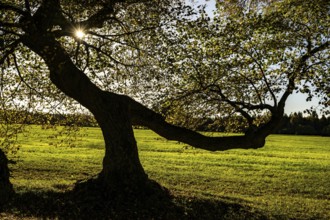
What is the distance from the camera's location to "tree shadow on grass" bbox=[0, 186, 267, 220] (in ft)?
44.7

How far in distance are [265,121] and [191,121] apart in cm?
329

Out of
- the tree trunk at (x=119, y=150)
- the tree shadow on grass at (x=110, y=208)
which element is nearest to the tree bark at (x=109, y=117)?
the tree trunk at (x=119, y=150)

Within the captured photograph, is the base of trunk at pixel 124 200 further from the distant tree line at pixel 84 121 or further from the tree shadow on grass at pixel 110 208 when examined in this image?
the distant tree line at pixel 84 121

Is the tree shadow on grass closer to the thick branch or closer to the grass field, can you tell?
the grass field

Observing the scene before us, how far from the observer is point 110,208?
14375 mm

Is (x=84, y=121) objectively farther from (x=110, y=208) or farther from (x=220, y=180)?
(x=220, y=180)

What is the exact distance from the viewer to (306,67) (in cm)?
1459

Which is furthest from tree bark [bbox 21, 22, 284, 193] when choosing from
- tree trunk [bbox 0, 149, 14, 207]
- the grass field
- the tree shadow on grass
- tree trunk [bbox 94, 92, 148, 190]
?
tree trunk [bbox 0, 149, 14, 207]

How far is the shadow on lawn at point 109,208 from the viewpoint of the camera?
535 inches

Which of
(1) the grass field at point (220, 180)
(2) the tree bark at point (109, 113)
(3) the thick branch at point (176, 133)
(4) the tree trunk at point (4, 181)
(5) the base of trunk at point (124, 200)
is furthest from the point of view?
(1) the grass field at point (220, 180)

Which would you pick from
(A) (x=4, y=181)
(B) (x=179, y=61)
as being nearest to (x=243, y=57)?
(B) (x=179, y=61)

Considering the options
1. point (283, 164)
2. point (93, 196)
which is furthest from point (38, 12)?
point (283, 164)

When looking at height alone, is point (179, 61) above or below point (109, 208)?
above

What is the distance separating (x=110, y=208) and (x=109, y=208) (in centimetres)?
4
